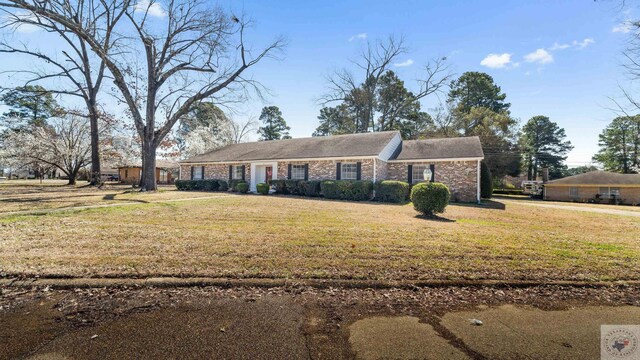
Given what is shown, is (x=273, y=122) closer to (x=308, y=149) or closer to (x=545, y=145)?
(x=308, y=149)

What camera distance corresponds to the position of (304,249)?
5.30 metres

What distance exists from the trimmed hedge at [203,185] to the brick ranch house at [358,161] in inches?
38.1

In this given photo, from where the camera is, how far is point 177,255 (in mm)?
4812

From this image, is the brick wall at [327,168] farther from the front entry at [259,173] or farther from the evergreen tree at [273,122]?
the evergreen tree at [273,122]

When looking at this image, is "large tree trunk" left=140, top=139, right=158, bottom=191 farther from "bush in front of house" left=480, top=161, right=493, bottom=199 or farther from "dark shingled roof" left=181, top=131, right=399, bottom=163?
"bush in front of house" left=480, top=161, right=493, bottom=199

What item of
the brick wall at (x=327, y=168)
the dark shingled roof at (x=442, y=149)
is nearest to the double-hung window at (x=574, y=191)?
the dark shingled roof at (x=442, y=149)

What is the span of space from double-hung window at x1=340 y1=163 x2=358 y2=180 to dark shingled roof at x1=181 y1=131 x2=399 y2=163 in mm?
674

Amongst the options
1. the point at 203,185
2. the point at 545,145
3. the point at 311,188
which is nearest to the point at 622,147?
the point at 545,145

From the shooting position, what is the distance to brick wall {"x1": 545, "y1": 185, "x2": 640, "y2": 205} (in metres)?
25.0

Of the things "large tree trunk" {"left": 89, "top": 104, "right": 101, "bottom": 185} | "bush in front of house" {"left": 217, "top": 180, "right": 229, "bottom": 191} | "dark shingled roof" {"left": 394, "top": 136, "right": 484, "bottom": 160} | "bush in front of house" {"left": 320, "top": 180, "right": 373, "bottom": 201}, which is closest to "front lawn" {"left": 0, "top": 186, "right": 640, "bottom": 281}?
→ "bush in front of house" {"left": 320, "top": 180, "right": 373, "bottom": 201}

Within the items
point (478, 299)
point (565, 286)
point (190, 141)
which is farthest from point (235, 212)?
point (190, 141)

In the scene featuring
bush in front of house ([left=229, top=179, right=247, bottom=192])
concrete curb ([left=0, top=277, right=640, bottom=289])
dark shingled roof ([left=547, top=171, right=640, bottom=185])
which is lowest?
concrete curb ([left=0, top=277, right=640, bottom=289])

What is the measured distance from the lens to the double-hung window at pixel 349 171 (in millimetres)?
18453

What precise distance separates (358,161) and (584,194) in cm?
2487
